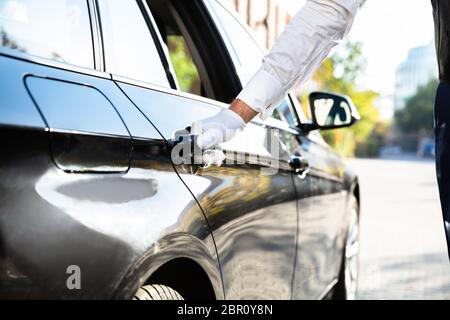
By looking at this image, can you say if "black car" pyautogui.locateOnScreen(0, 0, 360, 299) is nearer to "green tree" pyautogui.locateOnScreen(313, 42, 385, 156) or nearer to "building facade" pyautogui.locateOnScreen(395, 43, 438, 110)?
"green tree" pyautogui.locateOnScreen(313, 42, 385, 156)

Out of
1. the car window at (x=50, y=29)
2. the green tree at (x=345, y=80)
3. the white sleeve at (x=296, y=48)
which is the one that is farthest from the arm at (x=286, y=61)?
the green tree at (x=345, y=80)

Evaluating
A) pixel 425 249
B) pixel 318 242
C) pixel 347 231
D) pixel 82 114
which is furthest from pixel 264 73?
pixel 425 249

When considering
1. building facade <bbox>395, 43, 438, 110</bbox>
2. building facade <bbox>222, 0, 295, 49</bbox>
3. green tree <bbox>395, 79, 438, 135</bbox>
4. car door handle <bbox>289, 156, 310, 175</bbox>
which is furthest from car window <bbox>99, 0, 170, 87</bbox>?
building facade <bbox>395, 43, 438, 110</bbox>

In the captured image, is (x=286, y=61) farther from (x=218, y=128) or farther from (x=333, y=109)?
(x=333, y=109)

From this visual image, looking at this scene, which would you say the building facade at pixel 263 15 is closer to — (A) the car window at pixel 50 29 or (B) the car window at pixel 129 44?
(B) the car window at pixel 129 44

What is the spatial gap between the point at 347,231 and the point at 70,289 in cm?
311

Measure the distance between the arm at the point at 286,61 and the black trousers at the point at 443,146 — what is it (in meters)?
0.37

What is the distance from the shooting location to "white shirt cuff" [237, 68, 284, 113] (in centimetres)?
178

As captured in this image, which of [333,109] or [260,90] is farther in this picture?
[333,109]

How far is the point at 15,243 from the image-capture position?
115 centimetres

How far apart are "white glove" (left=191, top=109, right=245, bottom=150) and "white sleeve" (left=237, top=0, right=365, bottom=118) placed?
0.07 m

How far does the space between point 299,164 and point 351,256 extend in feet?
5.55

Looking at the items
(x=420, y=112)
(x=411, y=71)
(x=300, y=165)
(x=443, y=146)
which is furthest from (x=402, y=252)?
(x=411, y=71)

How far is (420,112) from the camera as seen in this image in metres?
110
